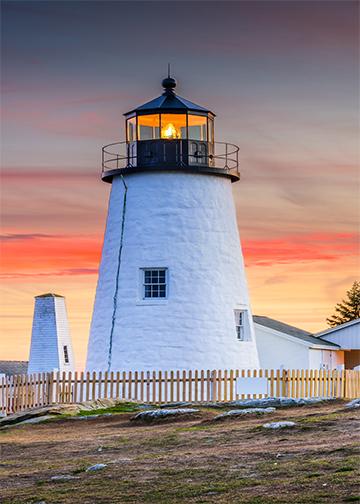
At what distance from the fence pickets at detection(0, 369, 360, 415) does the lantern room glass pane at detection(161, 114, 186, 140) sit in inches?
324

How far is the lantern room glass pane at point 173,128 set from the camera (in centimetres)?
3509

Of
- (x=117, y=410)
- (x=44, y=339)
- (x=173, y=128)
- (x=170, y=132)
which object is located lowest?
(x=117, y=410)

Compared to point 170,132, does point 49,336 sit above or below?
below

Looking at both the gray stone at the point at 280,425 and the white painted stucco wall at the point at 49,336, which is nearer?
the gray stone at the point at 280,425

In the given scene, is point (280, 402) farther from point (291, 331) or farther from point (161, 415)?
point (291, 331)

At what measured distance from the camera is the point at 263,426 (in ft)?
66.0

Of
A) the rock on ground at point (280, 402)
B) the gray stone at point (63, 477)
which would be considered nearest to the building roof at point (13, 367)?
the rock on ground at point (280, 402)

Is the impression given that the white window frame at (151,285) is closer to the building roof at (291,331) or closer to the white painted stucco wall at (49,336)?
the white painted stucco wall at (49,336)

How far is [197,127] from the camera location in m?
35.3

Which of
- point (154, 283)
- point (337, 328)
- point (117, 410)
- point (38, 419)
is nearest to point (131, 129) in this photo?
point (154, 283)

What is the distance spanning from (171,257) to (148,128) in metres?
4.57

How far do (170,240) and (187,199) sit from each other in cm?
150

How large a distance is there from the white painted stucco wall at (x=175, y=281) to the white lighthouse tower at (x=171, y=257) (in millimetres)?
32

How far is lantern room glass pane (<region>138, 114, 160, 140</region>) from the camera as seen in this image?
3512cm
